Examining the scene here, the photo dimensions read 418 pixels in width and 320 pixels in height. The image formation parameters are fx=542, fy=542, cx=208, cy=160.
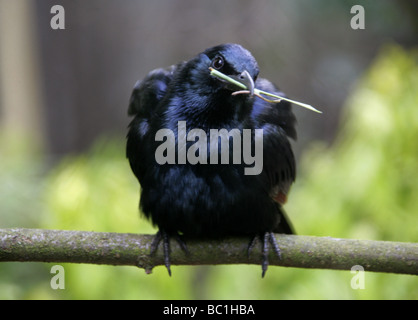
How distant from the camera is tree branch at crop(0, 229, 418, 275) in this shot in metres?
2.04

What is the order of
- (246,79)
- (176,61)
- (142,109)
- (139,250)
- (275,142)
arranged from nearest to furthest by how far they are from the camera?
(246,79)
(139,250)
(275,142)
(142,109)
(176,61)

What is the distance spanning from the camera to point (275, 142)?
2.34m

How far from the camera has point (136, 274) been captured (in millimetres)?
3393

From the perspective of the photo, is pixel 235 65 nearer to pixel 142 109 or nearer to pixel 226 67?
pixel 226 67

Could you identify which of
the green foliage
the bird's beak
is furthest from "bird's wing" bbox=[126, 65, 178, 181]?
the green foliage

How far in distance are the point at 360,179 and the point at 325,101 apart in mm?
2388

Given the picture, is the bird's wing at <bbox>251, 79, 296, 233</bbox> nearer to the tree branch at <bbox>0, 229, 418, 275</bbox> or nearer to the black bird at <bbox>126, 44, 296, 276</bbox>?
the black bird at <bbox>126, 44, 296, 276</bbox>

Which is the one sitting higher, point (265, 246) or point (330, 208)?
point (330, 208)

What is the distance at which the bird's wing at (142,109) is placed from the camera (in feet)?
7.74

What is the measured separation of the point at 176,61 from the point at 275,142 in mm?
3185

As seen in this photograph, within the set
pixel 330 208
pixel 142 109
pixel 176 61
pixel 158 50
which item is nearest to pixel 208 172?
pixel 142 109

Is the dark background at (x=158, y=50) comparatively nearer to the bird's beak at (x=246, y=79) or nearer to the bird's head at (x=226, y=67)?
the bird's head at (x=226, y=67)

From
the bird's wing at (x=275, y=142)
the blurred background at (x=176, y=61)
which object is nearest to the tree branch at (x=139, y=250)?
the bird's wing at (x=275, y=142)
